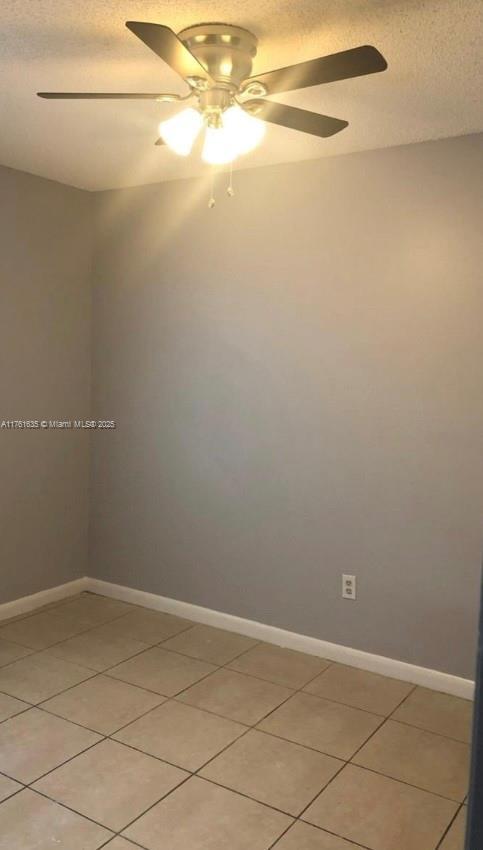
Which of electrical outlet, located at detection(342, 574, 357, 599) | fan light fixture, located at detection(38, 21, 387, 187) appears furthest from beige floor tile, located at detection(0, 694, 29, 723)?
fan light fixture, located at detection(38, 21, 387, 187)

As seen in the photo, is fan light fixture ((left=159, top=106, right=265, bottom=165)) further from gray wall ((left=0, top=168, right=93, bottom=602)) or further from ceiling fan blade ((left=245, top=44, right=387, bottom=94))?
gray wall ((left=0, top=168, right=93, bottom=602))

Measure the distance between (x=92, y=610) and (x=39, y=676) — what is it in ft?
2.59

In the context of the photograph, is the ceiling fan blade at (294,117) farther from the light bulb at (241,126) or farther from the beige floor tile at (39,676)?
the beige floor tile at (39,676)

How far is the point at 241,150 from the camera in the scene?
216 cm

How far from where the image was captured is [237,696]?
9.61 feet

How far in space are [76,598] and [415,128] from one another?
2956mm

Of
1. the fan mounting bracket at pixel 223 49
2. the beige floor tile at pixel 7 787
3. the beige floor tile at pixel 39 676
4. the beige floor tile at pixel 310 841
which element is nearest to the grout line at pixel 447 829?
the beige floor tile at pixel 310 841

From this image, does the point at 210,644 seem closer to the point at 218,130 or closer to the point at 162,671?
the point at 162,671

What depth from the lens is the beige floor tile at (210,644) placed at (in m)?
3.30

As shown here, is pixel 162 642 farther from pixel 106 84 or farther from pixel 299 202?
pixel 106 84

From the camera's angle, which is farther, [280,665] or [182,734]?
[280,665]

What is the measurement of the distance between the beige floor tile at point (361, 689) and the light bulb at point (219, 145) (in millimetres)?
2143

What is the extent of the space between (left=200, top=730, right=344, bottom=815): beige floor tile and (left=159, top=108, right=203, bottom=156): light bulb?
2.04 m

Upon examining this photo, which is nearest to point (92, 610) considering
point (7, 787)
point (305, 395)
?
point (7, 787)
